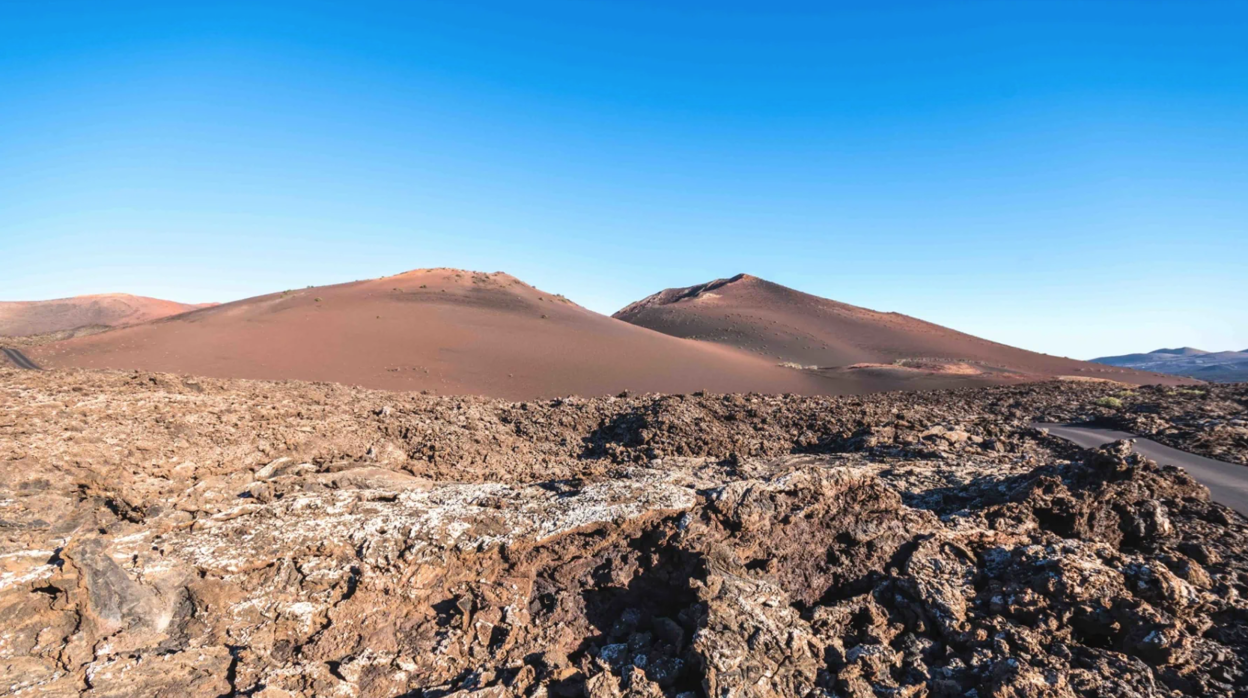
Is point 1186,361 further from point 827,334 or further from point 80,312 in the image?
point 80,312

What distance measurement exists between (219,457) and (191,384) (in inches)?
125

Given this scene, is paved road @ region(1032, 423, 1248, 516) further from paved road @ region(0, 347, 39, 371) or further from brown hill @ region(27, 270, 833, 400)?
paved road @ region(0, 347, 39, 371)

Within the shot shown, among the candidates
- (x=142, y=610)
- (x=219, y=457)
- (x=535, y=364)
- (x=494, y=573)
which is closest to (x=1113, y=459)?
(x=494, y=573)

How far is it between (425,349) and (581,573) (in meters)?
20.9

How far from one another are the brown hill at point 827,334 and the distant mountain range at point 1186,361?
127ft

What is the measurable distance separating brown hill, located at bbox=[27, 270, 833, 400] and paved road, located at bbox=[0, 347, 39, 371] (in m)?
0.45

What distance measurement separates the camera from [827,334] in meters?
48.9

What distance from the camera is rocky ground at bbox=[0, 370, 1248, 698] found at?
335 centimetres

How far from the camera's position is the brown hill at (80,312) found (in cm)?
5881

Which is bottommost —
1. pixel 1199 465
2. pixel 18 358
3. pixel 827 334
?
pixel 1199 465

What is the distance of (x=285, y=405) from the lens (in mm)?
7371

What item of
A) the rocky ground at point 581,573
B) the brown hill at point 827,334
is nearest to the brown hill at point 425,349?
the rocky ground at point 581,573

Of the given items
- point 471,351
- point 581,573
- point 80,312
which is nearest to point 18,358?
point 471,351

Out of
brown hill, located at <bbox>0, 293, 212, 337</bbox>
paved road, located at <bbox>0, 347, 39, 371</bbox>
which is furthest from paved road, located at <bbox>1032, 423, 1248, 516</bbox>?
brown hill, located at <bbox>0, 293, 212, 337</bbox>
